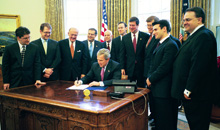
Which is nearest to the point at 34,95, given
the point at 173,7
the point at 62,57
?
the point at 62,57

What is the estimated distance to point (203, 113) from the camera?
6.94 feet

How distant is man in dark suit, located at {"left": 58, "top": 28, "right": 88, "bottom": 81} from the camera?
3.81 metres

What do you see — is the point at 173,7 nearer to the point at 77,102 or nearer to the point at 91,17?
the point at 91,17

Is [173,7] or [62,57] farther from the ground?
[173,7]

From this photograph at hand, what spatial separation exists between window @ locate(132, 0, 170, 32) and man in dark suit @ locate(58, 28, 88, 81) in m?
2.89

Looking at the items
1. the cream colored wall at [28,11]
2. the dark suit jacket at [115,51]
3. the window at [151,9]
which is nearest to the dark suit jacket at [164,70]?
the dark suit jacket at [115,51]

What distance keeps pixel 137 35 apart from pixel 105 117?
2195 millimetres

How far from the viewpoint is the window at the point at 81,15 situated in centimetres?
704

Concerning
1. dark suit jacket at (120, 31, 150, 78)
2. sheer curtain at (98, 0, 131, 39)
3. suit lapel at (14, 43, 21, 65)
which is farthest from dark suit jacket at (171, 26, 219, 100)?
sheer curtain at (98, 0, 131, 39)

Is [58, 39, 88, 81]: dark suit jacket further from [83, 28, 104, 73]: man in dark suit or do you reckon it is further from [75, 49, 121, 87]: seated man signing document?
[75, 49, 121, 87]: seated man signing document

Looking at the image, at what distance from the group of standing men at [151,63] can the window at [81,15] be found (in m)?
2.94

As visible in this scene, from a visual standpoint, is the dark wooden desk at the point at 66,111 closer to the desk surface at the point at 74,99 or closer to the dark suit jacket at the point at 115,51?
the desk surface at the point at 74,99

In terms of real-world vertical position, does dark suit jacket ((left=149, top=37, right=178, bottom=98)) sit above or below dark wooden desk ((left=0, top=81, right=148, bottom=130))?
above

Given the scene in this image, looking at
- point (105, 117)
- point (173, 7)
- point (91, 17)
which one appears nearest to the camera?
point (105, 117)
